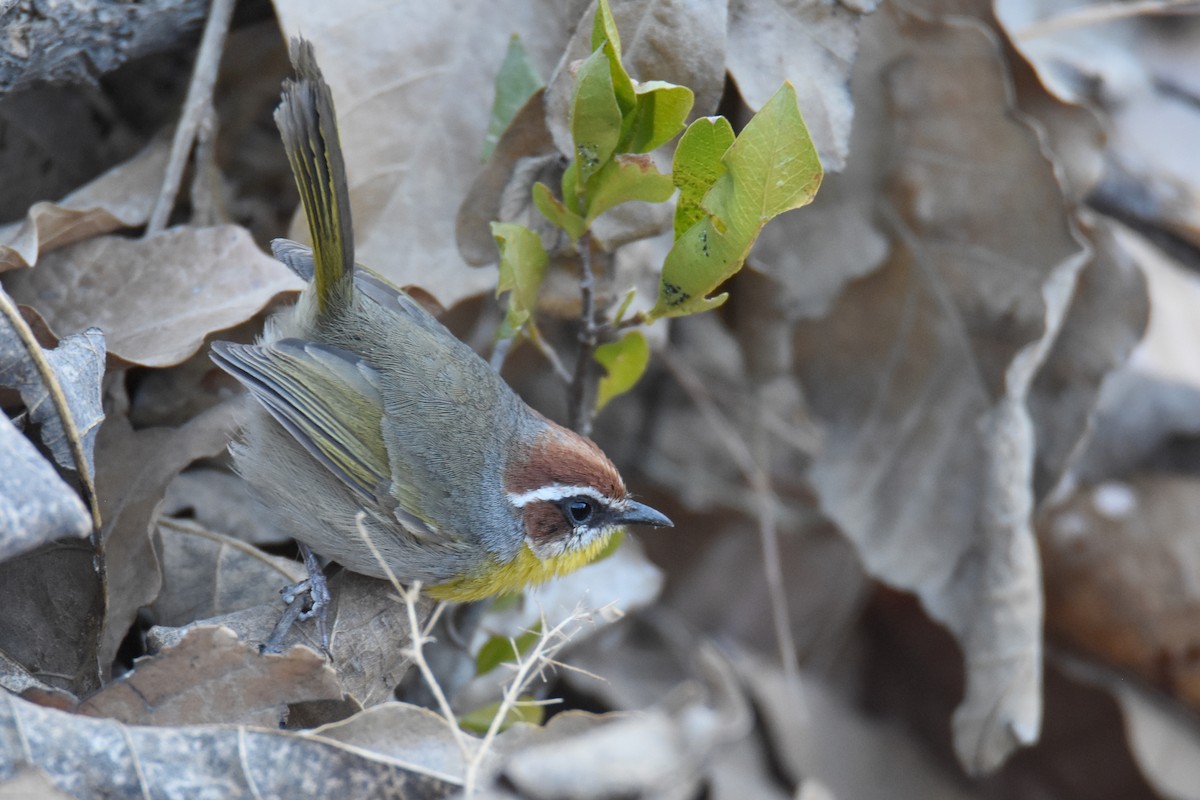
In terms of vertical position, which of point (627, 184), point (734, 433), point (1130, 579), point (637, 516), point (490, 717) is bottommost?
point (1130, 579)

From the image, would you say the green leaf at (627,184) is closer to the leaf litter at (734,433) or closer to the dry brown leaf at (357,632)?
the leaf litter at (734,433)

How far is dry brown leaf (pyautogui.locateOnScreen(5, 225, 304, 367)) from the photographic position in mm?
2943

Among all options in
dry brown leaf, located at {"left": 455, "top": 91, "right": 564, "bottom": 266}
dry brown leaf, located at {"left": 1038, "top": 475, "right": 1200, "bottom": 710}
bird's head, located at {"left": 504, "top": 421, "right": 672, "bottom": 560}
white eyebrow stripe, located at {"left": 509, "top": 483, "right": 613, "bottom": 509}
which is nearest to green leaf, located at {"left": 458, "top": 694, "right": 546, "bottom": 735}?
bird's head, located at {"left": 504, "top": 421, "right": 672, "bottom": 560}

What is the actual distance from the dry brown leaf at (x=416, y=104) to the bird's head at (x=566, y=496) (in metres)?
0.59

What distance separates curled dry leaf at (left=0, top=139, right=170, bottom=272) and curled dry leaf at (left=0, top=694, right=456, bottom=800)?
1.24 metres

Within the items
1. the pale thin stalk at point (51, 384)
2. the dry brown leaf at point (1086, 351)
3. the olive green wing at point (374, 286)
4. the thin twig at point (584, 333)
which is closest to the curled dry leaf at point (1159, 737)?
the dry brown leaf at point (1086, 351)

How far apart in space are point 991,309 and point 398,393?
210 cm

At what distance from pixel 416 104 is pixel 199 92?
642 millimetres

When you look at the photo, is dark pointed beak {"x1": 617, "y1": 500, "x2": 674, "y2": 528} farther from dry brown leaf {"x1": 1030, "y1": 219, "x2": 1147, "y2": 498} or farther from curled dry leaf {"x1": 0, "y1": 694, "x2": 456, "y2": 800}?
dry brown leaf {"x1": 1030, "y1": 219, "x2": 1147, "y2": 498}

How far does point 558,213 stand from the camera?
2783 mm

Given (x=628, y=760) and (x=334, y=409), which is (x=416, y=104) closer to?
(x=334, y=409)

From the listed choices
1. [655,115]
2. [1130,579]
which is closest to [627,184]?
[655,115]

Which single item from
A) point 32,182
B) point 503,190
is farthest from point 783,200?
point 32,182

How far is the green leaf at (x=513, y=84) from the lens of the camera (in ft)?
10.3
